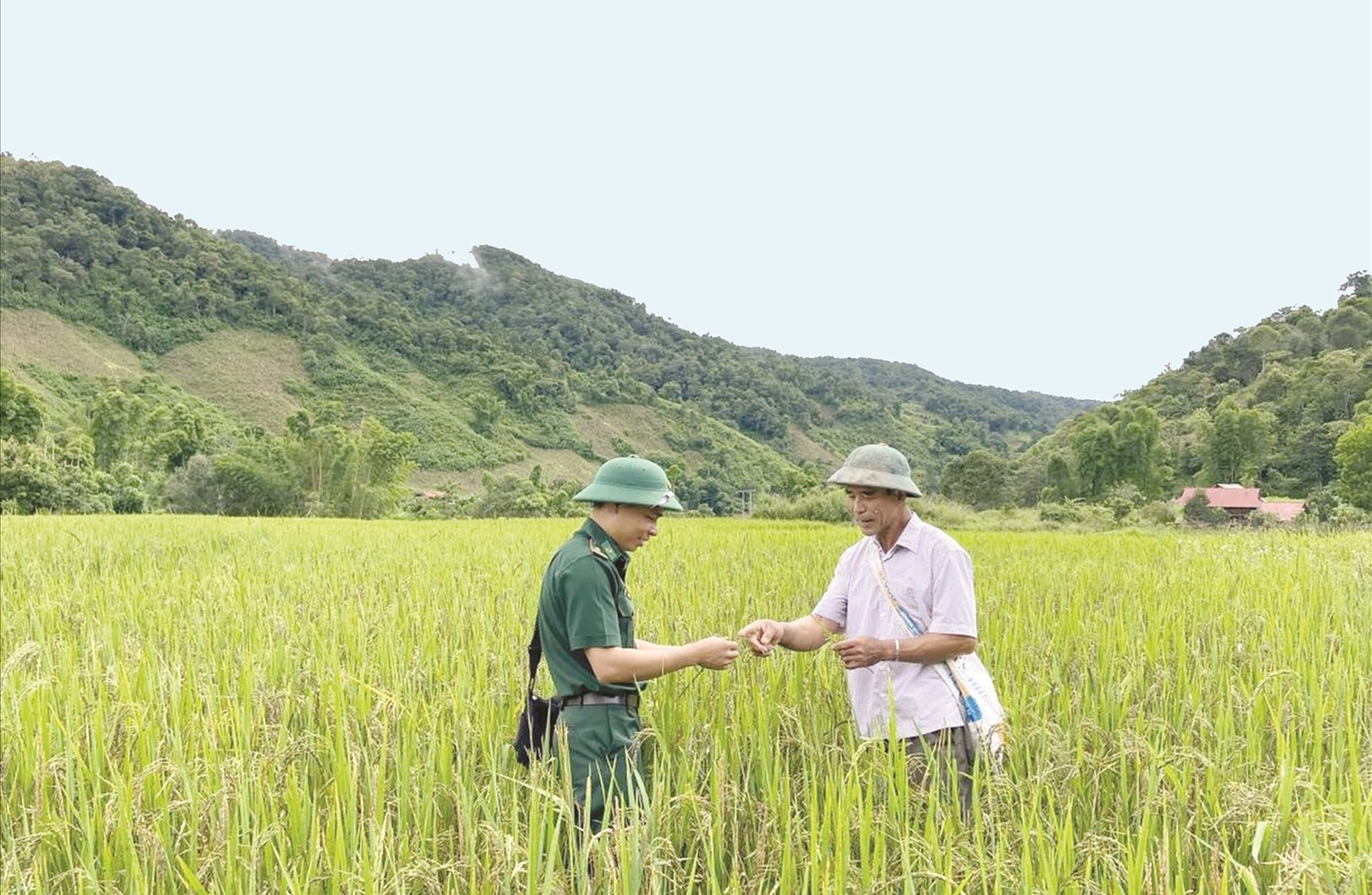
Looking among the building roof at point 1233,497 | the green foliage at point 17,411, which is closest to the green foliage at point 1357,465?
the building roof at point 1233,497

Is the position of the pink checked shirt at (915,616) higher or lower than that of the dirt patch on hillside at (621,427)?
lower

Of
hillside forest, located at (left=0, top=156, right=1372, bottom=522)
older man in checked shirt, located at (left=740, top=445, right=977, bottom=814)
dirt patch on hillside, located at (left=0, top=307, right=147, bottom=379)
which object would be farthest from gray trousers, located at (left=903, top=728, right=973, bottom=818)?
dirt patch on hillside, located at (left=0, top=307, right=147, bottom=379)

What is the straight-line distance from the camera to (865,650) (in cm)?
252

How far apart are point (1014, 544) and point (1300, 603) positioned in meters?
8.99

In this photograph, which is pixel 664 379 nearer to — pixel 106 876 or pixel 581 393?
pixel 581 393

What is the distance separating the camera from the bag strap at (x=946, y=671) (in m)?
2.53

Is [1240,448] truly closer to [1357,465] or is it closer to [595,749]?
[1357,465]

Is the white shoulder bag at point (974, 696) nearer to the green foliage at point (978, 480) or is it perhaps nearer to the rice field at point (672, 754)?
the rice field at point (672, 754)

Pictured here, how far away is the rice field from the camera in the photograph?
1.82m

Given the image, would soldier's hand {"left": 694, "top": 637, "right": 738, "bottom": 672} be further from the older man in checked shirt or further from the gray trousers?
the gray trousers

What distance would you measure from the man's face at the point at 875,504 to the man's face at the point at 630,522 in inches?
29.0

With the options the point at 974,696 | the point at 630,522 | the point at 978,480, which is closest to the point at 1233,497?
the point at 978,480

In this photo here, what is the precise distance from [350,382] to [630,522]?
72219 mm

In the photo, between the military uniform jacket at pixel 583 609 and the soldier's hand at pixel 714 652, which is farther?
the soldier's hand at pixel 714 652
